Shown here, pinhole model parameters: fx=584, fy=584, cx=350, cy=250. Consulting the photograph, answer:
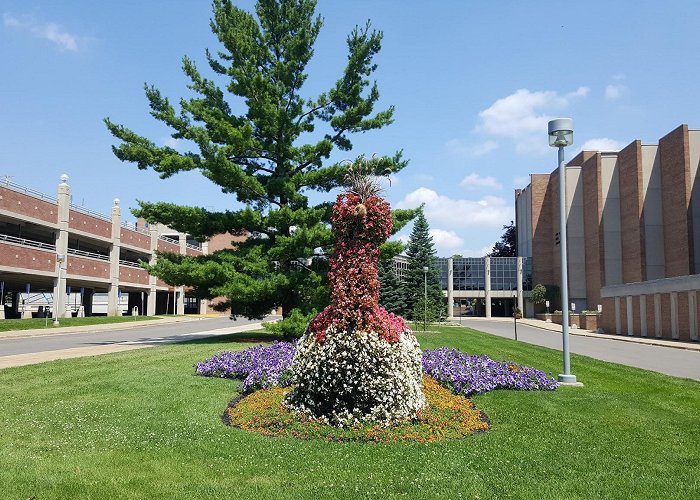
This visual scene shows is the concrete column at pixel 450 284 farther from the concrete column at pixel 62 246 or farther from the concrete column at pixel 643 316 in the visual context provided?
the concrete column at pixel 62 246

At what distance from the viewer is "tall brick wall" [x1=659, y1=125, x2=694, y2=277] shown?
4678 centimetres

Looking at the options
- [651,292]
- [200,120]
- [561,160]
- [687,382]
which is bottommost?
[687,382]

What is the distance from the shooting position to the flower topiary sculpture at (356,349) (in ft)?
24.4

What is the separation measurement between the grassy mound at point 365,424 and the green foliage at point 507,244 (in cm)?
9799

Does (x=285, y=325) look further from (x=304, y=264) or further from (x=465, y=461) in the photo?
(x=465, y=461)

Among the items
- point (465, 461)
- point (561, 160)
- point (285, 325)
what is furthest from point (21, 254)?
point (465, 461)

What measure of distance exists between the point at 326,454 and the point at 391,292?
44.5 m

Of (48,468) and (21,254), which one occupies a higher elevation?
(21,254)

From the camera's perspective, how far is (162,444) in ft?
20.6

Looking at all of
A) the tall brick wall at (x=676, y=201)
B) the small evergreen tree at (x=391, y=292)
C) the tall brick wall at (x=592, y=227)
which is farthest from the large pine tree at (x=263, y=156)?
the tall brick wall at (x=592, y=227)

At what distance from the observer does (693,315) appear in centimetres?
3016

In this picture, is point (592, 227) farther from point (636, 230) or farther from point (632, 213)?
point (636, 230)

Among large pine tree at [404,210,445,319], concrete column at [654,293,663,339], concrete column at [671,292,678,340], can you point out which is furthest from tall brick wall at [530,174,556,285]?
concrete column at [671,292,678,340]

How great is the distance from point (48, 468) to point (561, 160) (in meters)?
10.4
